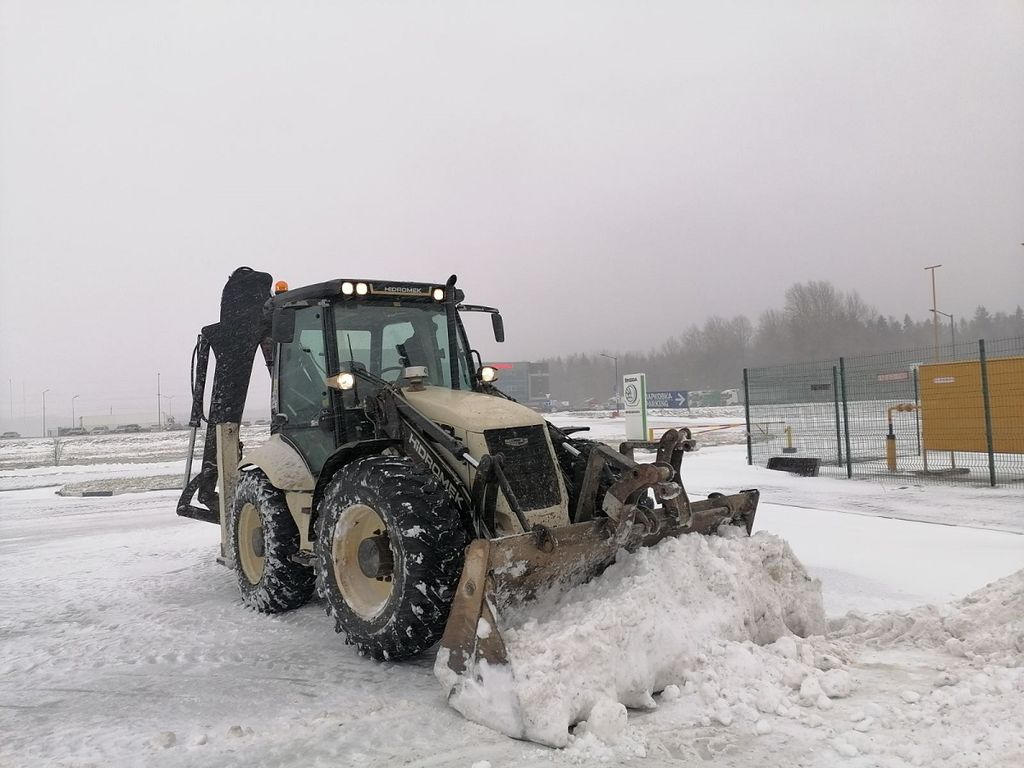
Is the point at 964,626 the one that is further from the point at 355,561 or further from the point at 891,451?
the point at 891,451

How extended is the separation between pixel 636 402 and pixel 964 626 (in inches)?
434

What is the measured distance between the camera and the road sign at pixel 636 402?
15.1 metres

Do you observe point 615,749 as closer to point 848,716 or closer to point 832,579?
point 848,716

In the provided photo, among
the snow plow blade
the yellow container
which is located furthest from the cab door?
the yellow container

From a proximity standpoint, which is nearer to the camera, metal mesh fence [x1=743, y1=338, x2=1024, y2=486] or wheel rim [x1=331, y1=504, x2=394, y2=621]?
wheel rim [x1=331, y1=504, x2=394, y2=621]

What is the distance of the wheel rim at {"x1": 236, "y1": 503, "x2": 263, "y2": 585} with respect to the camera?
6.10 meters

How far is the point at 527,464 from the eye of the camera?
177 inches

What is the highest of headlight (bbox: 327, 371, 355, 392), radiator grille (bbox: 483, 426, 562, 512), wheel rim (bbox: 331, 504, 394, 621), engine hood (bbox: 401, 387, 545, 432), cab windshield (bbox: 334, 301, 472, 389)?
cab windshield (bbox: 334, 301, 472, 389)

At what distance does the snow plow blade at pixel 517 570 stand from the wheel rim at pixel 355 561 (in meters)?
0.94

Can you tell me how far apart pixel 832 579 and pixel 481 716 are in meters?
3.83

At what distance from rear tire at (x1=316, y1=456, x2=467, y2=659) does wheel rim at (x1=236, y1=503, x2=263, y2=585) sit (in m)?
1.80

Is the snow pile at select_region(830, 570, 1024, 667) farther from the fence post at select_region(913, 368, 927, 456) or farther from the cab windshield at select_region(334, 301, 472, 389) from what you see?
the fence post at select_region(913, 368, 927, 456)

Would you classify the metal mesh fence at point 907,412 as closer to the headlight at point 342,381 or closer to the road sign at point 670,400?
the headlight at point 342,381

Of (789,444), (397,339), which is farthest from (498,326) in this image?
(789,444)
